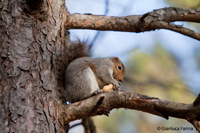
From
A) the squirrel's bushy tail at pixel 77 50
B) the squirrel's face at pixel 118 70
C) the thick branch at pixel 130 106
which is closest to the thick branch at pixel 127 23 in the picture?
the squirrel's bushy tail at pixel 77 50

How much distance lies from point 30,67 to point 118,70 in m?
1.05

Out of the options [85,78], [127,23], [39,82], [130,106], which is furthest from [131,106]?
[127,23]

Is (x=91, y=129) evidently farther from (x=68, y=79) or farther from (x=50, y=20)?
(x=50, y=20)

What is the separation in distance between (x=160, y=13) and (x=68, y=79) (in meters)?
1.00

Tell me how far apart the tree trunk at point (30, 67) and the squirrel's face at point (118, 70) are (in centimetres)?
71

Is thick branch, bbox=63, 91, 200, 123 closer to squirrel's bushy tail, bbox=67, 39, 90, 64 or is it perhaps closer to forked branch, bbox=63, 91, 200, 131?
forked branch, bbox=63, 91, 200, 131

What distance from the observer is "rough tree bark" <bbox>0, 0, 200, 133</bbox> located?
132 centimetres

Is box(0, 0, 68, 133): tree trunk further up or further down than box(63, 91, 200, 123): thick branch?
further up

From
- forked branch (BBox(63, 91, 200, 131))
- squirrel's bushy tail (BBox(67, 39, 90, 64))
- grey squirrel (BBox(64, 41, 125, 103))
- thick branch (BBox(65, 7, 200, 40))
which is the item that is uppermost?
thick branch (BBox(65, 7, 200, 40))

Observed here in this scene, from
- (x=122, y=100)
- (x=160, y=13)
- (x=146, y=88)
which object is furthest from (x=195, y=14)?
(x=122, y=100)

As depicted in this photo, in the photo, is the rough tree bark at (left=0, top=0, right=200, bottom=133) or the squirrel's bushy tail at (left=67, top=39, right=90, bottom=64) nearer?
the rough tree bark at (left=0, top=0, right=200, bottom=133)

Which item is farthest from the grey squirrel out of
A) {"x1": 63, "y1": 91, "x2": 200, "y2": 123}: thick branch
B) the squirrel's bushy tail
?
{"x1": 63, "y1": 91, "x2": 200, "y2": 123}: thick branch

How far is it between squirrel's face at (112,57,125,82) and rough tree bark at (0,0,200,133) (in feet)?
2.22

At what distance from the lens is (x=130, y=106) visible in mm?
1455
